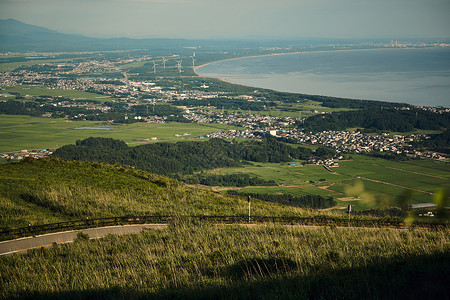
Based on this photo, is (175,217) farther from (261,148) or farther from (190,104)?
(190,104)

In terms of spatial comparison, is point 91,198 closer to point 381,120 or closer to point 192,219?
point 192,219

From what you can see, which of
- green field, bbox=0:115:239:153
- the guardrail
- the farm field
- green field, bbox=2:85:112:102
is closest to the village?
green field, bbox=2:85:112:102

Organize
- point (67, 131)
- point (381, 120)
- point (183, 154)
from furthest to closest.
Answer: point (67, 131)
point (381, 120)
point (183, 154)

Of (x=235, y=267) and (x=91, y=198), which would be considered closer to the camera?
(x=235, y=267)

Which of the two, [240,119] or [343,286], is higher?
[343,286]

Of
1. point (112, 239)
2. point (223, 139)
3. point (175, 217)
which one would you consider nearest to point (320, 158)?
point (223, 139)

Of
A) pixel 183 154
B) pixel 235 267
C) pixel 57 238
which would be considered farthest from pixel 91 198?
pixel 183 154

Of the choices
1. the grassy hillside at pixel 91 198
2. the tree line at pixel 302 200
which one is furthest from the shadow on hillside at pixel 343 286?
the tree line at pixel 302 200
